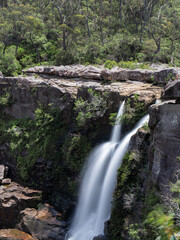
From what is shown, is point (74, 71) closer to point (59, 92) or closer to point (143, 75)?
point (59, 92)

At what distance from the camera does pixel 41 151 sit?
1794cm

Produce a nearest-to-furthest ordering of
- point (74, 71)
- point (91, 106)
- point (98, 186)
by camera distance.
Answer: point (98, 186)
point (91, 106)
point (74, 71)

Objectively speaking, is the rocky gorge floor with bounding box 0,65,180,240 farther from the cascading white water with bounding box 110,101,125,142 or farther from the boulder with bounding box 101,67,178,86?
the cascading white water with bounding box 110,101,125,142

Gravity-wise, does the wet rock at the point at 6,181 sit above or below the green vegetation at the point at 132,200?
below

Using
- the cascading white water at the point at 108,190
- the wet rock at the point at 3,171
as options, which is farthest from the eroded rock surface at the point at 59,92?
the wet rock at the point at 3,171

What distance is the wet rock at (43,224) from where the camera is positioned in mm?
13828

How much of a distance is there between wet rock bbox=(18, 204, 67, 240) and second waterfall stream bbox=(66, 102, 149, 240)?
0.64m

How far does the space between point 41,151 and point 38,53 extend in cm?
1842

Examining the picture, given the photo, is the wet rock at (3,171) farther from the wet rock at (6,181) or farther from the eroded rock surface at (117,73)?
the eroded rock surface at (117,73)

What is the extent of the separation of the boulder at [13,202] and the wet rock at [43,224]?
54 centimetres

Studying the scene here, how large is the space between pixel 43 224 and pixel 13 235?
1661 mm

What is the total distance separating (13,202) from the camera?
15.8 metres

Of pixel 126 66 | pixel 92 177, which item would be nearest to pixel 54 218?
pixel 92 177

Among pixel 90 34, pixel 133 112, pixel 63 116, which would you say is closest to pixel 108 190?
pixel 133 112
